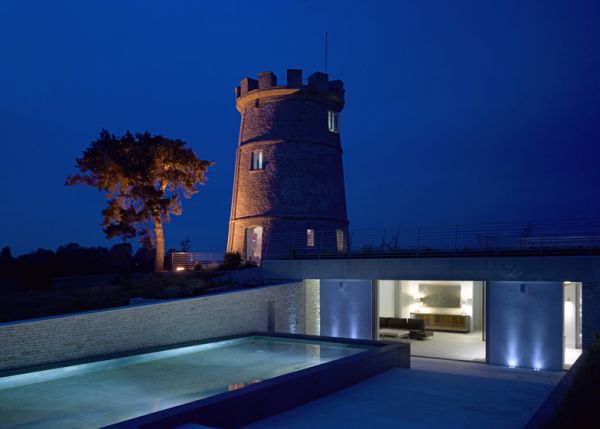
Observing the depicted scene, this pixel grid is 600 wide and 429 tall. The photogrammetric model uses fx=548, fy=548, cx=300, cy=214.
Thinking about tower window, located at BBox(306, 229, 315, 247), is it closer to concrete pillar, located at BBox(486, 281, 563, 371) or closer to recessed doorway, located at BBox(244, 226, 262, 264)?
recessed doorway, located at BBox(244, 226, 262, 264)

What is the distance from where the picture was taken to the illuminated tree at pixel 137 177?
64.6ft

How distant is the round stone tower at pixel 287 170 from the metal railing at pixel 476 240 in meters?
1.59

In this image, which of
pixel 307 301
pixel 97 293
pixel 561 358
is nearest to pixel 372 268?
pixel 307 301

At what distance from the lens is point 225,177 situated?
83.7 meters

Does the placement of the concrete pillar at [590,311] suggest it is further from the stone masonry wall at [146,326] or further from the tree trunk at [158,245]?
the tree trunk at [158,245]

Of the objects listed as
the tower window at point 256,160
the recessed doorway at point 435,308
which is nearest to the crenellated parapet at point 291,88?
the tower window at point 256,160

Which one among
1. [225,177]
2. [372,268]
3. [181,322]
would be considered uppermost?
[225,177]

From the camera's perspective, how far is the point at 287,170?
819 inches

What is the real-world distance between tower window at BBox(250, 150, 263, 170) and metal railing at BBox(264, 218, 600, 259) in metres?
3.91

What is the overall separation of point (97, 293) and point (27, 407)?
318 inches

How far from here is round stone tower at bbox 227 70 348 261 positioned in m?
20.7

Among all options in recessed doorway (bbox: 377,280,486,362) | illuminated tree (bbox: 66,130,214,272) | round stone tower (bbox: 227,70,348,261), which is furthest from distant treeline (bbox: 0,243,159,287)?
recessed doorway (bbox: 377,280,486,362)

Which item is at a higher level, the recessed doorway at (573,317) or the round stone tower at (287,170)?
the round stone tower at (287,170)

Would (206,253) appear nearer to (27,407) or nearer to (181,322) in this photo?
(181,322)
